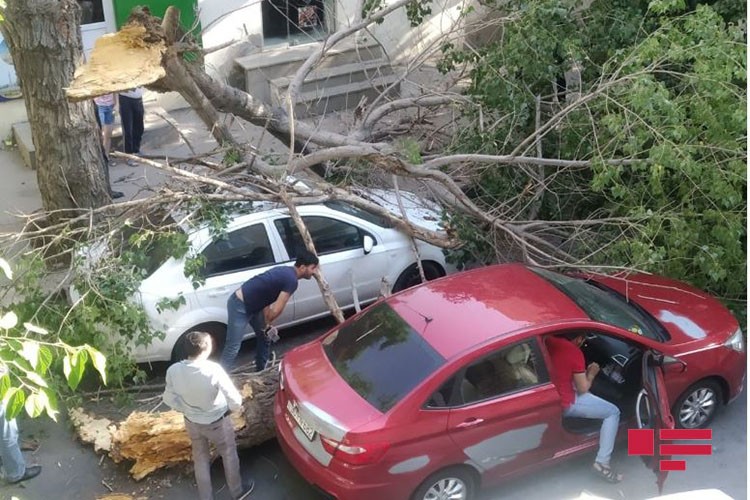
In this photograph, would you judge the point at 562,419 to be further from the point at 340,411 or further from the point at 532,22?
the point at 532,22

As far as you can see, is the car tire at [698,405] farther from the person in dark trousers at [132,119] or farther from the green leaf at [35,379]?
the person in dark trousers at [132,119]

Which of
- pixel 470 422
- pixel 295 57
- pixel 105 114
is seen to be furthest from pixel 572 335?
pixel 295 57

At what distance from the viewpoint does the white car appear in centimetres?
730

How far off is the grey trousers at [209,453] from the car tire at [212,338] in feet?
4.42

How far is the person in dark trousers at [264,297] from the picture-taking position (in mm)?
7094

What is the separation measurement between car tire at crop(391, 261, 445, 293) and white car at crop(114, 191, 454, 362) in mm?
10

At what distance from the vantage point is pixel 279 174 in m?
8.00

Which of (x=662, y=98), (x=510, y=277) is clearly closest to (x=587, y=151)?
(x=662, y=98)

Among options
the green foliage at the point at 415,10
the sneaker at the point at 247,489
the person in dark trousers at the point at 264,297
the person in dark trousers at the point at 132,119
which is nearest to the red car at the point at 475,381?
the sneaker at the point at 247,489

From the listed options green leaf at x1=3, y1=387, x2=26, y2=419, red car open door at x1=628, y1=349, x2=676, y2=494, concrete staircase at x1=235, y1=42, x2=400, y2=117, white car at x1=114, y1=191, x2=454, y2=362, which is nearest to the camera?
green leaf at x1=3, y1=387, x2=26, y2=419

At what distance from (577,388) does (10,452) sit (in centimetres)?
426

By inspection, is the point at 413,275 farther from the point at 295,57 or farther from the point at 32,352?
the point at 295,57

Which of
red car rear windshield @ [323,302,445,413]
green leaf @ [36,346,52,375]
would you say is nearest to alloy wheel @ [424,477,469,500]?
red car rear windshield @ [323,302,445,413]
